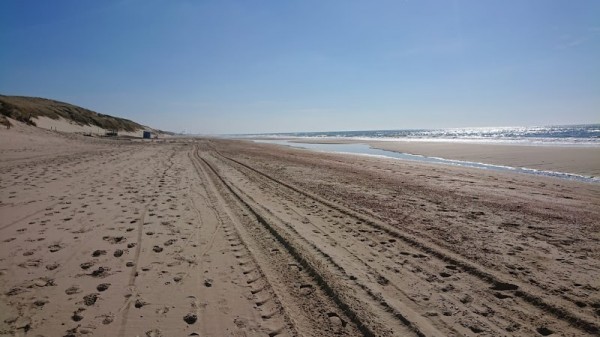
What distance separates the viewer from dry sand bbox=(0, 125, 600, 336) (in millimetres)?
3152

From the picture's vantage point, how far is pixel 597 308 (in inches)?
134

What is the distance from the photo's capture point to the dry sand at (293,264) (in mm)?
3152

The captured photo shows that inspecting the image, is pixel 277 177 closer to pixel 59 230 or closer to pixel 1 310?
pixel 59 230

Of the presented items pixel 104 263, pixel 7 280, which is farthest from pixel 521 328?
pixel 7 280

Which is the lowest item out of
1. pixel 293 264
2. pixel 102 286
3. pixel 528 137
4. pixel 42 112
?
pixel 293 264

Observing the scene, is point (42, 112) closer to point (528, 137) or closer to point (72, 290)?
point (72, 290)

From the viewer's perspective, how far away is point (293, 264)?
454 cm

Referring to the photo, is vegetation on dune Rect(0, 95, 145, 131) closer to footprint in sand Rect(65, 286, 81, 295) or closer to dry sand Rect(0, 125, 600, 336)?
dry sand Rect(0, 125, 600, 336)

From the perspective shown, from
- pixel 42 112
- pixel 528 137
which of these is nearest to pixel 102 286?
pixel 42 112

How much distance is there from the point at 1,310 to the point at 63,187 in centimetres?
739

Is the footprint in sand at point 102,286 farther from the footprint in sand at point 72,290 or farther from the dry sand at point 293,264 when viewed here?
the footprint in sand at point 72,290

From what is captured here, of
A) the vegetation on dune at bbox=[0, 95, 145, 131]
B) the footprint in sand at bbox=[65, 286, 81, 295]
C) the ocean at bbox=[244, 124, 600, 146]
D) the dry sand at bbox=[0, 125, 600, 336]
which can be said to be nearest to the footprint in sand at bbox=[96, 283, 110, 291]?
the dry sand at bbox=[0, 125, 600, 336]

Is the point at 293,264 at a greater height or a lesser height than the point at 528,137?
lesser

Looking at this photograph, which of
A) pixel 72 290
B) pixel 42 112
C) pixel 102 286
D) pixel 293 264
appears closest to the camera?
pixel 72 290
